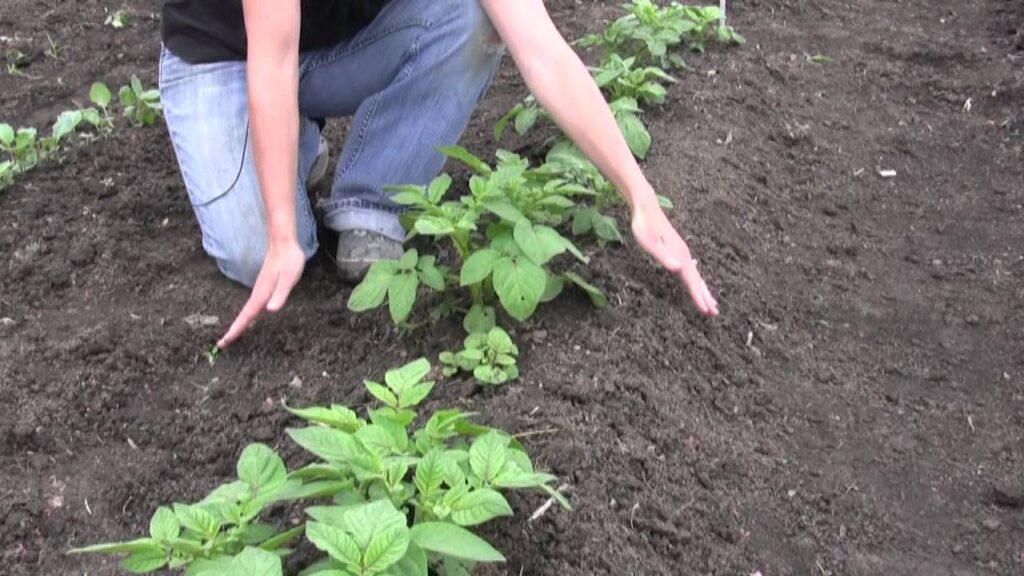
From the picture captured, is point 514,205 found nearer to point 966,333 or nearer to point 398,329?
point 398,329

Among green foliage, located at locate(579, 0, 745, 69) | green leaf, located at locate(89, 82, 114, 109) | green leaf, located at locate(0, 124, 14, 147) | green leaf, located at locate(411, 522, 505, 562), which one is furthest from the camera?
green foliage, located at locate(579, 0, 745, 69)

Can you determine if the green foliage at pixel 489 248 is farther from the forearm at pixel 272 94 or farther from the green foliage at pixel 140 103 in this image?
the green foliage at pixel 140 103

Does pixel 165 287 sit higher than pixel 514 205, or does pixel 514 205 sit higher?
pixel 514 205

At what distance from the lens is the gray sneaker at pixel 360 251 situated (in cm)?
281

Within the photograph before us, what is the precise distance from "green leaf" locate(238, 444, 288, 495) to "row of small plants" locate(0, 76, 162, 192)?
6.75 ft

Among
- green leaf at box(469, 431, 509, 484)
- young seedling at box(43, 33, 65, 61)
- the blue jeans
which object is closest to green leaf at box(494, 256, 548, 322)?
green leaf at box(469, 431, 509, 484)

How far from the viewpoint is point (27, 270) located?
2.96 metres

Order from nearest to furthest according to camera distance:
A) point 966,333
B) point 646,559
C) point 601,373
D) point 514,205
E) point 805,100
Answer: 1. point 646,559
2. point 601,373
3. point 514,205
4. point 966,333
5. point 805,100

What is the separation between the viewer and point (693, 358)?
99.7 inches

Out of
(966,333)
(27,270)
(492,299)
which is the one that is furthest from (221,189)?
(966,333)

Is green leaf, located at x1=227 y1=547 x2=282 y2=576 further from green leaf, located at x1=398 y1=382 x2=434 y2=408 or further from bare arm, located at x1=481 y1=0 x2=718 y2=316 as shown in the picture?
bare arm, located at x1=481 y1=0 x2=718 y2=316

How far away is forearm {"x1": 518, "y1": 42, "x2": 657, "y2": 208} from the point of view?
234 cm

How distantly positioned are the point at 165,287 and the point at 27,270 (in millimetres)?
391

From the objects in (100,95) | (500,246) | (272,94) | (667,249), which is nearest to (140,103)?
(100,95)
